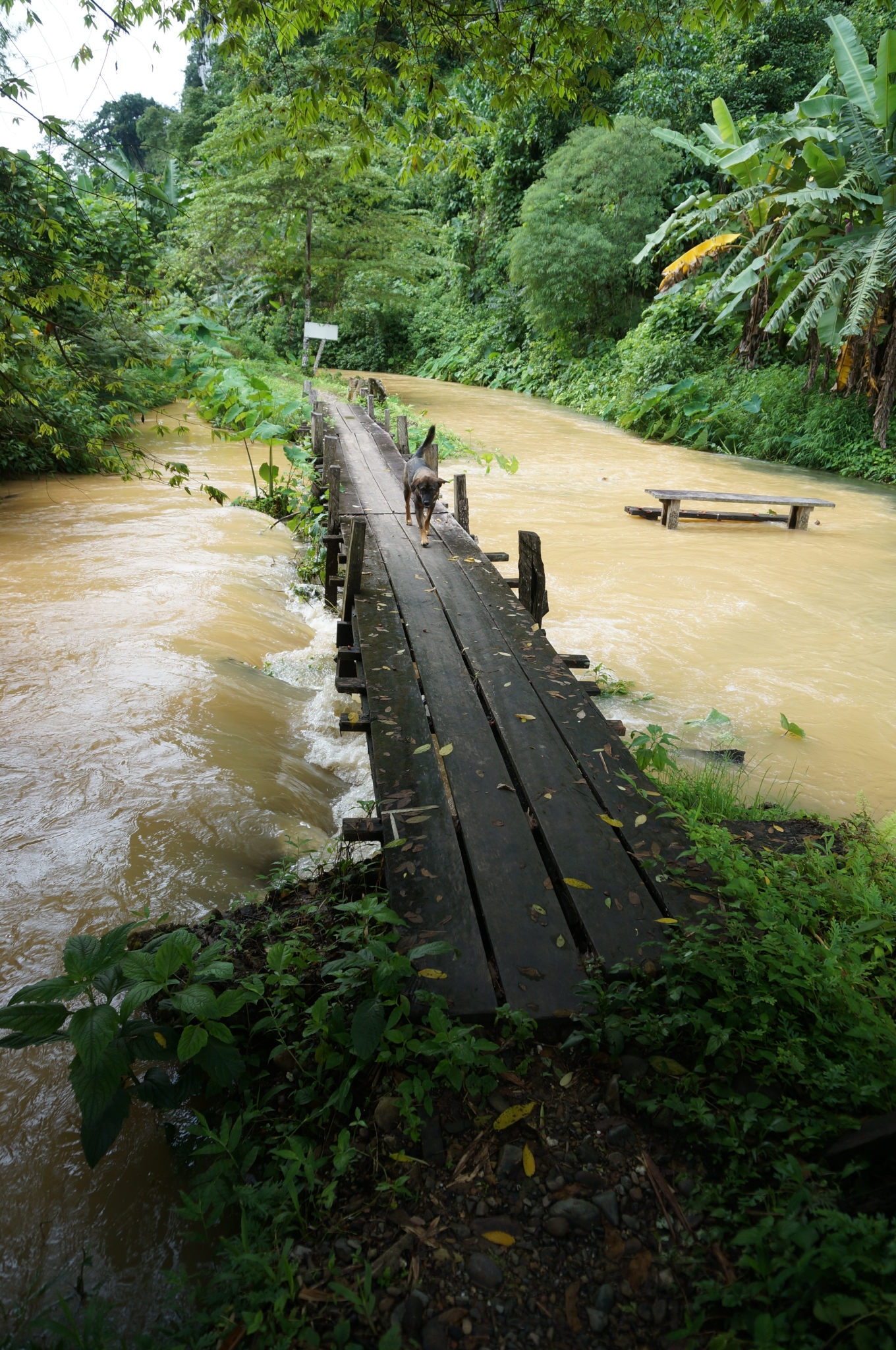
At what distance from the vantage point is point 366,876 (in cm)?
318

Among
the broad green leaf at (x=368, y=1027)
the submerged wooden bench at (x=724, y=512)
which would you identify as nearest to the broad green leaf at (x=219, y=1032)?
the broad green leaf at (x=368, y=1027)

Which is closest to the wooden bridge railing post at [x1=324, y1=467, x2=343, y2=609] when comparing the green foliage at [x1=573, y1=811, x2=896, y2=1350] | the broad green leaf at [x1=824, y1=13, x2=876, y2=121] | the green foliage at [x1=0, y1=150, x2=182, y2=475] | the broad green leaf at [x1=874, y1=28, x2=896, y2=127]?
the green foliage at [x1=0, y1=150, x2=182, y2=475]

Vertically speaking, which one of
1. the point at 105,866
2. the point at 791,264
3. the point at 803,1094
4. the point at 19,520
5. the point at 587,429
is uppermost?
the point at 791,264

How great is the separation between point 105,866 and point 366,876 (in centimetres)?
148

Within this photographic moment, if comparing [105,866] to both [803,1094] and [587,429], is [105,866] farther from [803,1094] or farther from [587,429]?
[587,429]

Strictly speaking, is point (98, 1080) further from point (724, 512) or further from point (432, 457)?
point (724, 512)

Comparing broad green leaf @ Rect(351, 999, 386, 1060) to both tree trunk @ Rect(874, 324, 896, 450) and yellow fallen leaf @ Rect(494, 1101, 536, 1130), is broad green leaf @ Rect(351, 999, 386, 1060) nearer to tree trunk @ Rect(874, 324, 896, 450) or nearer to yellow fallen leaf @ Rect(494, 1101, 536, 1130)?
yellow fallen leaf @ Rect(494, 1101, 536, 1130)

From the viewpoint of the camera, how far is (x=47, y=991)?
6.66 feet

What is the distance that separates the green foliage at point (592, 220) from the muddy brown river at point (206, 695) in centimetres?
1322

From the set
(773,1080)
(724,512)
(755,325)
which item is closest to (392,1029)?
(773,1080)

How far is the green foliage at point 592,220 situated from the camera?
21.5 metres

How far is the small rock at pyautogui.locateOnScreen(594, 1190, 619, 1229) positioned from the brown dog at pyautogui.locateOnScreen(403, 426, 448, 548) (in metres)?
5.35

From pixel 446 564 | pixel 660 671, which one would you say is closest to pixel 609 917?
pixel 446 564

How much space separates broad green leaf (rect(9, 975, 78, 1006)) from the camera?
6.55ft
